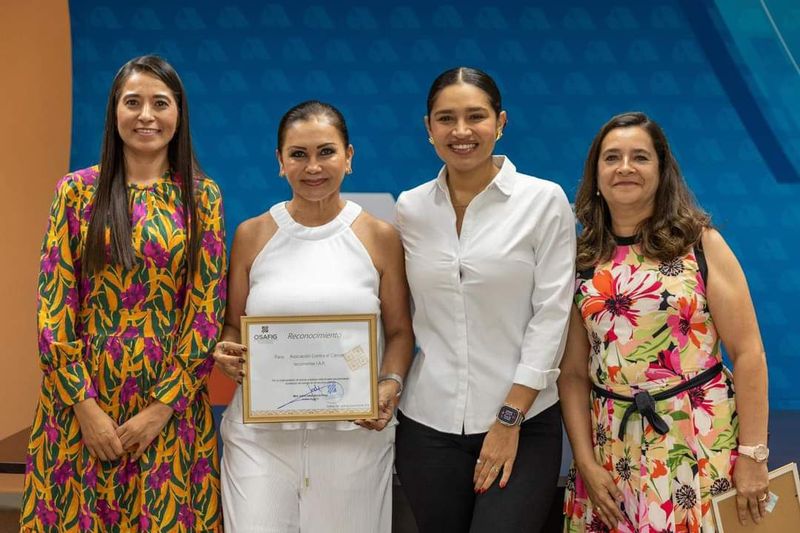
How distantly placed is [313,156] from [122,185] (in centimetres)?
55

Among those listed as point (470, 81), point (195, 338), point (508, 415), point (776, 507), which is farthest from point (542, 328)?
point (195, 338)

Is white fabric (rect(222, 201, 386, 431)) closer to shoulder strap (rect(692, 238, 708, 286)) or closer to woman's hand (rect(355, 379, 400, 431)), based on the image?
woman's hand (rect(355, 379, 400, 431))

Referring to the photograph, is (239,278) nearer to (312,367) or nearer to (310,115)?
(312,367)

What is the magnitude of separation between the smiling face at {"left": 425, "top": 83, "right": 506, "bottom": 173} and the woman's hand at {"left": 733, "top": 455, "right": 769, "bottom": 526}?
1.12 meters

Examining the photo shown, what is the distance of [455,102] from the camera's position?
2311mm

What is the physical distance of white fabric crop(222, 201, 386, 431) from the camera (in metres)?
2.33

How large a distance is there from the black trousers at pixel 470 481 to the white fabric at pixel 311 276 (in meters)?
0.23

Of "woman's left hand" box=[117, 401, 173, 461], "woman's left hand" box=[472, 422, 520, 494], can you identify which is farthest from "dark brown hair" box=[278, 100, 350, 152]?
"woman's left hand" box=[472, 422, 520, 494]

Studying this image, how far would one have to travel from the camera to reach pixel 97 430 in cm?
223

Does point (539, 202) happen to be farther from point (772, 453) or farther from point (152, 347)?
point (772, 453)

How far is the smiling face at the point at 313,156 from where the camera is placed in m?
2.38

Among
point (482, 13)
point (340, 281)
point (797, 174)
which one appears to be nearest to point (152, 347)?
point (340, 281)

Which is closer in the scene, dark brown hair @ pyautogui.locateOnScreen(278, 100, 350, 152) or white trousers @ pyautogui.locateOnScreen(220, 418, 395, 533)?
white trousers @ pyautogui.locateOnScreen(220, 418, 395, 533)

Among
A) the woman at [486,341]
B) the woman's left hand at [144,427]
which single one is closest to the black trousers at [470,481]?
the woman at [486,341]
